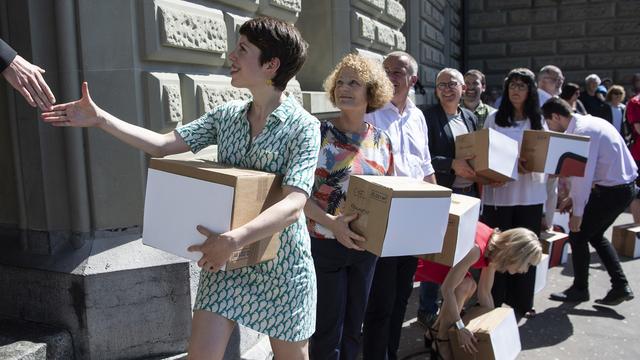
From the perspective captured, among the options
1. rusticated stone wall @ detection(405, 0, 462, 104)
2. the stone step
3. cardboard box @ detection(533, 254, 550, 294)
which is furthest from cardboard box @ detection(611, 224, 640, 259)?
the stone step

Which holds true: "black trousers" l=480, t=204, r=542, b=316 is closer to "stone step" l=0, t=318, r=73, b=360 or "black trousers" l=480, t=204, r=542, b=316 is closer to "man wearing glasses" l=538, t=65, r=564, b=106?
"man wearing glasses" l=538, t=65, r=564, b=106

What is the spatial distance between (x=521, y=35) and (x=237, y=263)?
574 inches

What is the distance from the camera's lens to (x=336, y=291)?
2.87 m

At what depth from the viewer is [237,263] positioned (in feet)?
6.79

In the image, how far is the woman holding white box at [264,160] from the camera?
2.17 meters

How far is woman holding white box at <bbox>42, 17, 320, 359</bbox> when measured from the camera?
7.13 ft

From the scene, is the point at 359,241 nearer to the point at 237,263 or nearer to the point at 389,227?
the point at 389,227

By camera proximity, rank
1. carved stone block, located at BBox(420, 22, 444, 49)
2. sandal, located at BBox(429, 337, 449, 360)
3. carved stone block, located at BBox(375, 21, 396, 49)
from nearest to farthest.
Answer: sandal, located at BBox(429, 337, 449, 360) < carved stone block, located at BBox(375, 21, 396, 49) < carved stone block, located at BBox(420, 22, 444, 49)

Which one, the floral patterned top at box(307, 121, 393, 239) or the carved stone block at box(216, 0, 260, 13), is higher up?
the carved stone block at box(216, 0, 260, 13)

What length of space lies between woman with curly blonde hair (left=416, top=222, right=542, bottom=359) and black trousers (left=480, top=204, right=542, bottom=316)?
0.71 meters

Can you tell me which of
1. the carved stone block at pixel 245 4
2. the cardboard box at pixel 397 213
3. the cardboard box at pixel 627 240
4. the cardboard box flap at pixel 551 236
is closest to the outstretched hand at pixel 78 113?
the cardboard box at pixel 397 213

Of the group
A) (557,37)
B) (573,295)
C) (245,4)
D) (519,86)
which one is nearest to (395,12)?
(519,86)

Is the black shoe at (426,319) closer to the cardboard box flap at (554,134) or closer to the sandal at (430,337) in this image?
the sandal at (430,337)

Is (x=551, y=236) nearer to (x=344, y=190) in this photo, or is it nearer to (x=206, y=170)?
(x=344, y=190)
